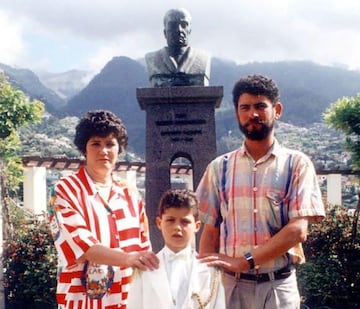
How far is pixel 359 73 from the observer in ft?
158

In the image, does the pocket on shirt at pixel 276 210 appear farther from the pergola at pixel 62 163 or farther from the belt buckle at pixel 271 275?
the pergola at pixel 62 163

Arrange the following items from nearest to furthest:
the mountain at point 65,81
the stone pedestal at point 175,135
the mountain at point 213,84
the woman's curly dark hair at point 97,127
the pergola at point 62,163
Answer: the woman's curly dark hair at point 97,127 → the stone pedestal at point 175,135 → the pergola at point 62,163 → the mountain at point 213,84 → the mountain at point 65,81

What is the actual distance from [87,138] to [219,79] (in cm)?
4184

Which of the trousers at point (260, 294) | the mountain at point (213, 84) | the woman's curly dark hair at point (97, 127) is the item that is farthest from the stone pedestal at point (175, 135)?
the mountain at point (213, 84)

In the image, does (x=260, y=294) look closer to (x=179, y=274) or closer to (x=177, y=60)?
(x=179, y=274)

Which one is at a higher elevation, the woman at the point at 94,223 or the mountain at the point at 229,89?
the mountain at the point at 229,89

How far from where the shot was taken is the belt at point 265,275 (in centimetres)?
243

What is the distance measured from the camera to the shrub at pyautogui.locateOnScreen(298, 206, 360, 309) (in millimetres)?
6777

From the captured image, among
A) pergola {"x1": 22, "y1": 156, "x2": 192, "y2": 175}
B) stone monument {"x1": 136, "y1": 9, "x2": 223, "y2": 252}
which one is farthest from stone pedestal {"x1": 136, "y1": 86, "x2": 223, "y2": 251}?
pergola {"x1": 22, "y1": 156, "x2": 192, "y2": 175}

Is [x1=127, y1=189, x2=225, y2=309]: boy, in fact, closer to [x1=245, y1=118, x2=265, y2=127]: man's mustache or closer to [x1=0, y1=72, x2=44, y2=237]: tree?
[x1=245, y1=118, x2=265, y2=127]: man's mustache

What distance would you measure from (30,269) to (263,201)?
17.3ft

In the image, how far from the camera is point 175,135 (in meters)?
5.67

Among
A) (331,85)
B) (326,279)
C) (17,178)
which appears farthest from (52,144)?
(331,85)

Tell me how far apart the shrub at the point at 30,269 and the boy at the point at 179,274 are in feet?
16.1
